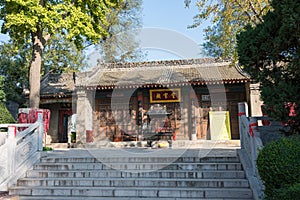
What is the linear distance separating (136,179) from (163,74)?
890 cm

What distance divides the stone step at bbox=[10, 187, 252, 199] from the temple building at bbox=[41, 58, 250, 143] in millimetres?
6840

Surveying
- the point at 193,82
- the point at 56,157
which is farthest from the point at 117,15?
the point at 56,157

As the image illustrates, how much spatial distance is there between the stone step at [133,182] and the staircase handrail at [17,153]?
22 cm

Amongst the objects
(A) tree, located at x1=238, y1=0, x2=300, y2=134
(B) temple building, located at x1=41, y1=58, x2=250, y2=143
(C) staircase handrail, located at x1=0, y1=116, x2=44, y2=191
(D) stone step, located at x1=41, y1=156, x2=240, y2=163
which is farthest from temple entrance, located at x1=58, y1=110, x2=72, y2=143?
(A) tree, located at x1=238, y1=0, x2=300, y2=134

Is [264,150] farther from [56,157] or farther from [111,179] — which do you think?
[56,157]

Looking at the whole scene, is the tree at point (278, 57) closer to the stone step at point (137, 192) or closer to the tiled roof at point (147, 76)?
the stone step at point (137, 192)

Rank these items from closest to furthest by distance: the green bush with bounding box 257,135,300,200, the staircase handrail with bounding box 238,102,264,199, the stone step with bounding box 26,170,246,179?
the green bush with bounding box 257,135,300,200
the staircase handrail with bounding box 238,102,264,199
the stone step with bounding box 26,170,246,179

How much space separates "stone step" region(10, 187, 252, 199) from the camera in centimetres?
384

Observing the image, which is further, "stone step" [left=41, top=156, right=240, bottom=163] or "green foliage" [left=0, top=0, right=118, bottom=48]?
"green foliage" [left=0, top=0, right=118, bottom=48]

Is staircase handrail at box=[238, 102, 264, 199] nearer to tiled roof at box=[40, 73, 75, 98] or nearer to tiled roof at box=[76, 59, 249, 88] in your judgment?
tiled roof at box=[76, 59, 249, 88]

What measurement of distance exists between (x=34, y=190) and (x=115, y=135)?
7533mm

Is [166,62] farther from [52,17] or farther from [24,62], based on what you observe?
[24,62]

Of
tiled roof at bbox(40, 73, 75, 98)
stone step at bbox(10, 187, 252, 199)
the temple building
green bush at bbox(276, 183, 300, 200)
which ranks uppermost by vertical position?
tiled roof at bbox(40, 73, 75, 98)

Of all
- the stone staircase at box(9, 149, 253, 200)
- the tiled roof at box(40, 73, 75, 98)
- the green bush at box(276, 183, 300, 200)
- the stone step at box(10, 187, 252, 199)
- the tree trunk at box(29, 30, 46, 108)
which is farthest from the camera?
the tiled roof at box(40, 73, 75, 98)
